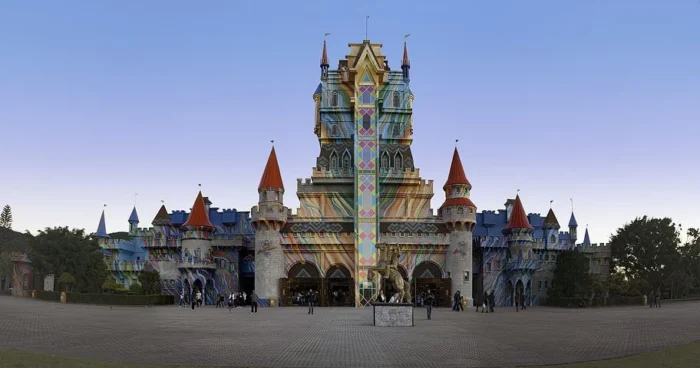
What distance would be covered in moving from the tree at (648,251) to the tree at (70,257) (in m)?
61.7

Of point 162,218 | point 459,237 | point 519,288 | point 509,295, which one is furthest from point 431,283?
point 162,218

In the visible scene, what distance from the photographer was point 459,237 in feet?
227

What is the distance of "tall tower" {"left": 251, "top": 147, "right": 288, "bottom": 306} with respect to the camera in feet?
221

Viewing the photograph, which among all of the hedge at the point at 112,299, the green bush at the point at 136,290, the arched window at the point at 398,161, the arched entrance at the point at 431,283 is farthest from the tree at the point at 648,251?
the green bush at the point at 136,290

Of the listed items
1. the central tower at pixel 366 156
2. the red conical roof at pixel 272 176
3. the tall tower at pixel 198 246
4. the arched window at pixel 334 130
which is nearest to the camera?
the central tower at pixel 366 156

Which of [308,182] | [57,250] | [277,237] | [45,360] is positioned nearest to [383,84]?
[308,182]

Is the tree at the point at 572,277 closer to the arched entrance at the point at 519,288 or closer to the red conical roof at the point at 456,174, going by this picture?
the arched entrance at the point at 519,288

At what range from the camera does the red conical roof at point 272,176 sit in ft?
226

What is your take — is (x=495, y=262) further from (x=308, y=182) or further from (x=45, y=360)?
(x=45, y=360)

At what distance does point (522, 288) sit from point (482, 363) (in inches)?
2322

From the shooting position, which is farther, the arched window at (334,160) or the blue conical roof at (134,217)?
the blue conical roof at (134,217)

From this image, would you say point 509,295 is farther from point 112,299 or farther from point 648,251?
point 112,299

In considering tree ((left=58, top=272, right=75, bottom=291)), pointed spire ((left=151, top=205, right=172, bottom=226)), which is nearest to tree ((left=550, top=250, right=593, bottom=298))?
pointed spire ((left=151, top=205, right=172, bottom=226))

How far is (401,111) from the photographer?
7812 centimetres
